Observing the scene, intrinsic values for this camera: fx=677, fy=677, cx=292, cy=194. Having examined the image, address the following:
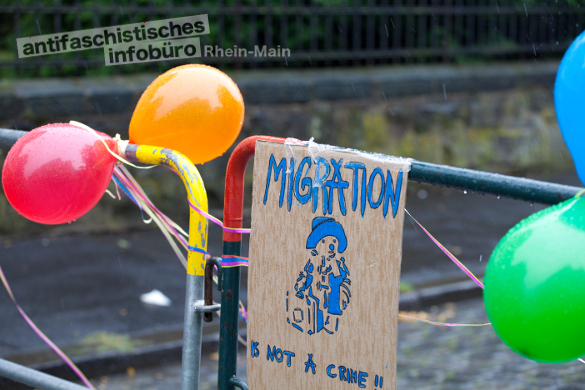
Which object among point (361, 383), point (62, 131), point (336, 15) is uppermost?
point (336, 15)

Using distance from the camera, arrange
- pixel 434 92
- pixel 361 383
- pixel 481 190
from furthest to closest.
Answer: pixel 434 92 < pixel 361 383 < pixel 481 190

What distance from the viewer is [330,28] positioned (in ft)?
24.1

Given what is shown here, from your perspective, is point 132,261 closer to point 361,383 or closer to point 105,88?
point 105,88

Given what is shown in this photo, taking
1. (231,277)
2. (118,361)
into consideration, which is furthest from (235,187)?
(118,361)

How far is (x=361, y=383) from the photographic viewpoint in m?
1.53

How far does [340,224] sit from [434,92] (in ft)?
21.8

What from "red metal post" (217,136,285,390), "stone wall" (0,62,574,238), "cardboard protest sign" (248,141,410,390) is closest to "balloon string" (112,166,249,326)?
"red metal post" (217,136,285,390)

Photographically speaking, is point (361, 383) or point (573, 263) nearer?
point (573, 263)

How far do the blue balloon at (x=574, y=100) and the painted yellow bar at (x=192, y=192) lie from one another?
2.86 ft

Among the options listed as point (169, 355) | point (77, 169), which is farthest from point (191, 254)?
point (169, 355)

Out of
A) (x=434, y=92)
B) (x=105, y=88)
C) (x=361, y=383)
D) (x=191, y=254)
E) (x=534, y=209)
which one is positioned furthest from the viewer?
(x=434, y=92)

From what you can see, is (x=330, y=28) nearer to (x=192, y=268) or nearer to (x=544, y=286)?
(x=192, y=268)

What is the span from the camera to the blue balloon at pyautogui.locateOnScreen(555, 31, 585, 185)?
1202 millimetres

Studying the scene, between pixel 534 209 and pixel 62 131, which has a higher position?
pixel 62 131
